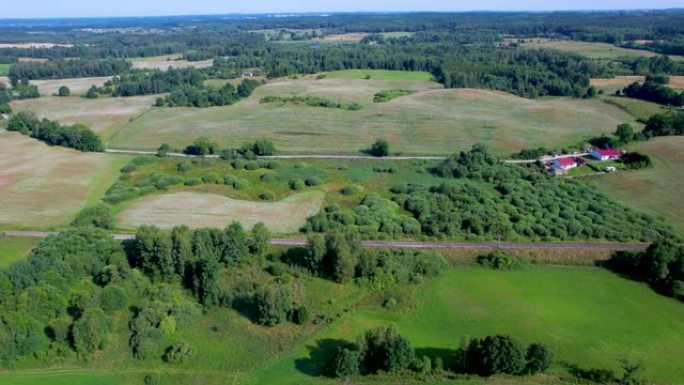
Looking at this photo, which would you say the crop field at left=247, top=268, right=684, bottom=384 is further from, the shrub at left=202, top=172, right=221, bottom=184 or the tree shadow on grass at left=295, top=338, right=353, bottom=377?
the shrub at left=202, top=172, right=221, bottom=184

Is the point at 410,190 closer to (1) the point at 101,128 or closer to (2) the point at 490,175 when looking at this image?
(2) the point at 490,175

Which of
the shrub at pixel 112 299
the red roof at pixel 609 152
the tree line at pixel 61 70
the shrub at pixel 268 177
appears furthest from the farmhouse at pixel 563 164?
the tree line at pixel 61 70

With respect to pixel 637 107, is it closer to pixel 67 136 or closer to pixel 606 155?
pixel 606 155

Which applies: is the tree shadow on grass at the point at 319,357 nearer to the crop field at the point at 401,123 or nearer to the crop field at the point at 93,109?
the crop field at the point at 401,123

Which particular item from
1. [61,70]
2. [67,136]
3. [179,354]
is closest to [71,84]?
[61,70]

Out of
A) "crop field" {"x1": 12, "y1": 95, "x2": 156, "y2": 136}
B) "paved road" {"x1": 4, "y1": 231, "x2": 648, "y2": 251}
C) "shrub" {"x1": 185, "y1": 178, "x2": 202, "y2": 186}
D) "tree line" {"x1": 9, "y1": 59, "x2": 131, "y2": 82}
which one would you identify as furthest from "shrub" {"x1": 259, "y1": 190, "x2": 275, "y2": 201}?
"tree line" {"x1": 9, "y1": 59, "x2": 131, "y2": 82}

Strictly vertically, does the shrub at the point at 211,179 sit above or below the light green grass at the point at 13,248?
above
